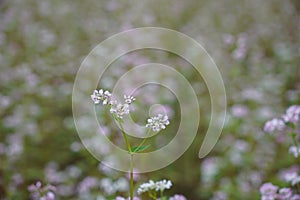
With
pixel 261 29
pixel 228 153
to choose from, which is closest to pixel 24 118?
pixel 228 153

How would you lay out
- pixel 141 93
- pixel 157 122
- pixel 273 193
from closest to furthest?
pixel 157 122 < pixel 273 193 < pixel 141 93

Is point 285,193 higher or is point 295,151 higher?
point 295,151

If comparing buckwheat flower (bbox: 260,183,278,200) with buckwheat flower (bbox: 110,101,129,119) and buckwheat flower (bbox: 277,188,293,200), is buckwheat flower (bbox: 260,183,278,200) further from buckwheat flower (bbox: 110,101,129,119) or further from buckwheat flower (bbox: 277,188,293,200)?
buckwheat flower (bbox: 110,101,129,119)

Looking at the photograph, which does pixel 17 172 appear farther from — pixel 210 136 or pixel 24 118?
pixel 210 136

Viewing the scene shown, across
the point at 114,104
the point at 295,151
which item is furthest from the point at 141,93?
the point at 114,104

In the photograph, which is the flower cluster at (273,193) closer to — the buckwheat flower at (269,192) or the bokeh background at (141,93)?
the buckwheat flower at (269,192)

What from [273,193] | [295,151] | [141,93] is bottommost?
[273,193]

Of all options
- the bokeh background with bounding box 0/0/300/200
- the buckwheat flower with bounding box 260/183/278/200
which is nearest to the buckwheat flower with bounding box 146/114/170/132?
the buckwheat flower with bounding box 260/183/278/200

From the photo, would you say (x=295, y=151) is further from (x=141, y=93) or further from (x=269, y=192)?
(x=141, y=93)
